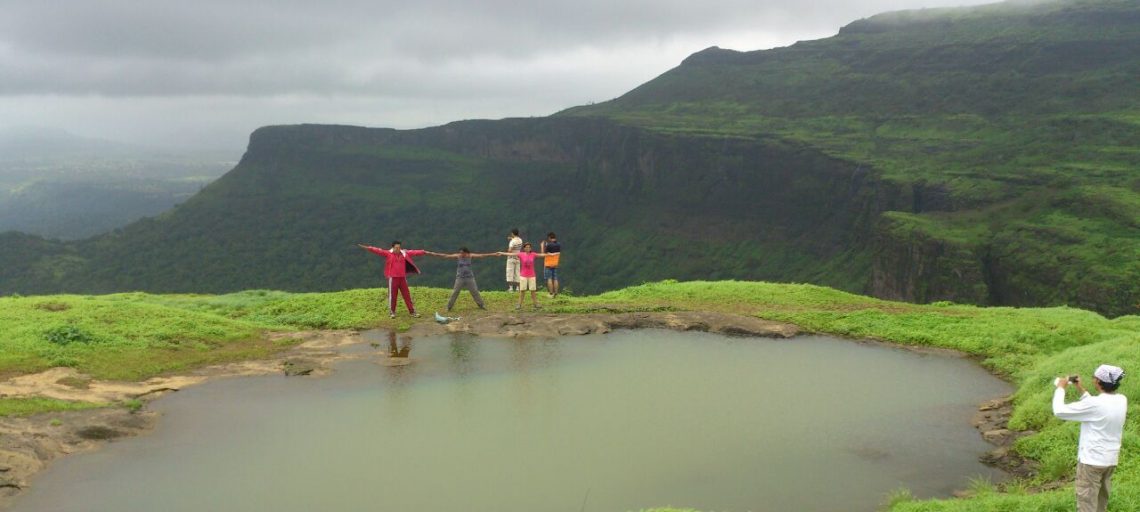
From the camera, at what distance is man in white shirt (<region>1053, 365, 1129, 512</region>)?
8.28m

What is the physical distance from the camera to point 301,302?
23.0 metres

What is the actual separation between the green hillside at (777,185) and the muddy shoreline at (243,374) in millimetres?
58719

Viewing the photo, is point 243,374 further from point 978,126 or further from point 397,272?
point 978,126

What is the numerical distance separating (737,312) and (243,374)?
12682 millimetres

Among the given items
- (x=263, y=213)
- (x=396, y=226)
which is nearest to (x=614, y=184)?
(x=396, y=226)

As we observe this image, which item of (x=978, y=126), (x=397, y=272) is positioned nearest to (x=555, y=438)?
(x=397, y=272)

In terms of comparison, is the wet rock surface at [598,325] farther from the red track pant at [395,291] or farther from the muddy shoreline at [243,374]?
the red track pant at [395,291]

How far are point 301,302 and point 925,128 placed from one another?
128m

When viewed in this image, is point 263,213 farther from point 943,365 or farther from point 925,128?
point 943,365

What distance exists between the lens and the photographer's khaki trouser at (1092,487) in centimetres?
835

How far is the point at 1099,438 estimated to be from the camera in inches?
328

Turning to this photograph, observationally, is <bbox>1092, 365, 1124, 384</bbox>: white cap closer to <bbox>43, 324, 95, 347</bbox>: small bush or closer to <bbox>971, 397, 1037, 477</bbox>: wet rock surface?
<bbox>971, 397, 1037, 477</bbox>: wet rock surface

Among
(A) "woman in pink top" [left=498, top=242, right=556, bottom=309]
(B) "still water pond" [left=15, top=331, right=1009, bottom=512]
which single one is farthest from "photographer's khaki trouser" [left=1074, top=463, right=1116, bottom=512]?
(A) "woman in pink top" [left=498, top=242, right=556, bottom=309]

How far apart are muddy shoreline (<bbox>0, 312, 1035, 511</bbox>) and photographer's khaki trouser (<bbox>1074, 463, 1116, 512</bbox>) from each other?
272 centimetres
